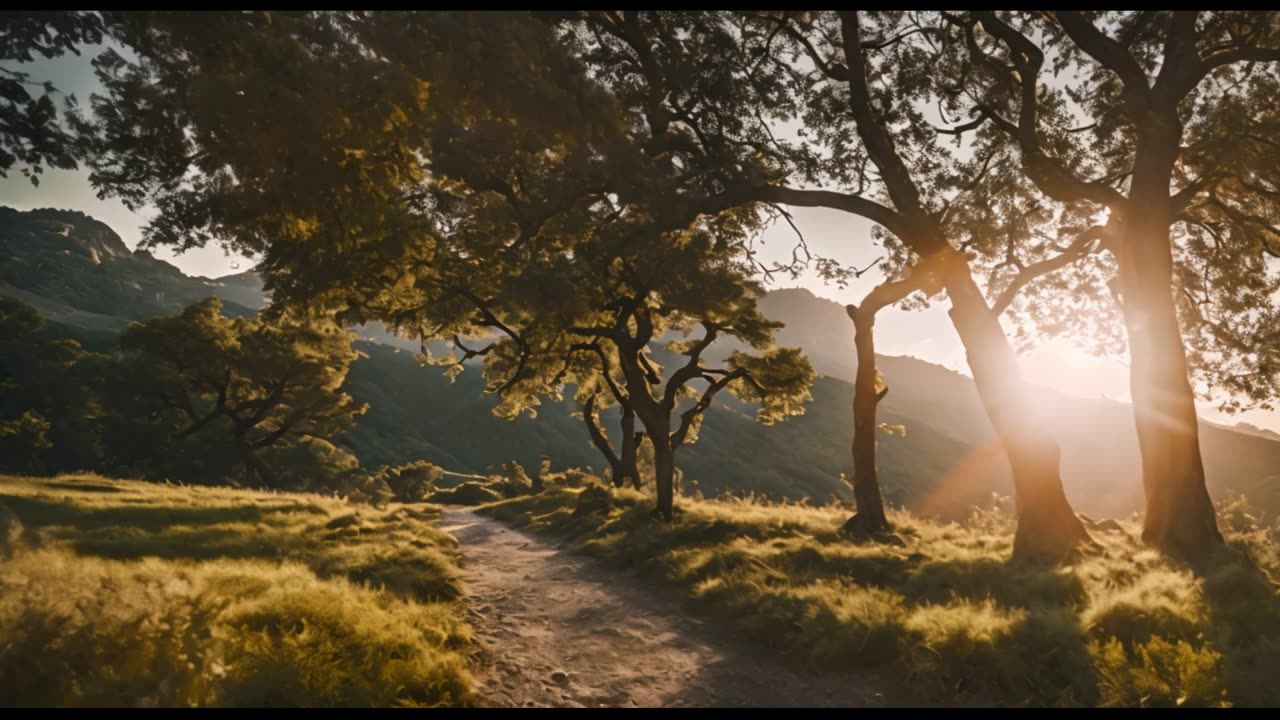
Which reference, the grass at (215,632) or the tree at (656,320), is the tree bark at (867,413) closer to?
the tree at (656,320)

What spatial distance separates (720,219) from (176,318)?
117ft

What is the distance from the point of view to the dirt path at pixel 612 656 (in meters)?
5.88

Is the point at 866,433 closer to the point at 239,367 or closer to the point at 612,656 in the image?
the point at 612,656

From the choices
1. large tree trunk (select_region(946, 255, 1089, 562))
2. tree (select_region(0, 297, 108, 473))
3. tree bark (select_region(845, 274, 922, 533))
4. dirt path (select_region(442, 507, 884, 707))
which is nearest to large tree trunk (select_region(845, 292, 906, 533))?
tree bark (select_region(845, 274, 922, 533))

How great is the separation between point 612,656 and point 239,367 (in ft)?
127

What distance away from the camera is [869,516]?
16.8m

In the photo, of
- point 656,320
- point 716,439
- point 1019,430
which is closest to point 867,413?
point 1019,430

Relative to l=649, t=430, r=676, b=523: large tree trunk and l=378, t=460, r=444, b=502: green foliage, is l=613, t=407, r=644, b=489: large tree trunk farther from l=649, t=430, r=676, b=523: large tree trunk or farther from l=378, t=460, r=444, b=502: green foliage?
l=378, t=460, r=444, b=502: green foliage

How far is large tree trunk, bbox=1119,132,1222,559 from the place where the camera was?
10836 mm

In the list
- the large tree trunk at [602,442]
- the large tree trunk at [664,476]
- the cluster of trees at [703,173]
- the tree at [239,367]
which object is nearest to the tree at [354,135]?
the cluster of trees at [703,173]

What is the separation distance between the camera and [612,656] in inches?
281

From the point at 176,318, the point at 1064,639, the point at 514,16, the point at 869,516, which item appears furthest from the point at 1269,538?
the point at 176,318

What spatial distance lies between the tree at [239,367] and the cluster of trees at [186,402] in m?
0.07

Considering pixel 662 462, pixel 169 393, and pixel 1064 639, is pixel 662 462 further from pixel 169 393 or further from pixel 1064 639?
pixel 169 393
